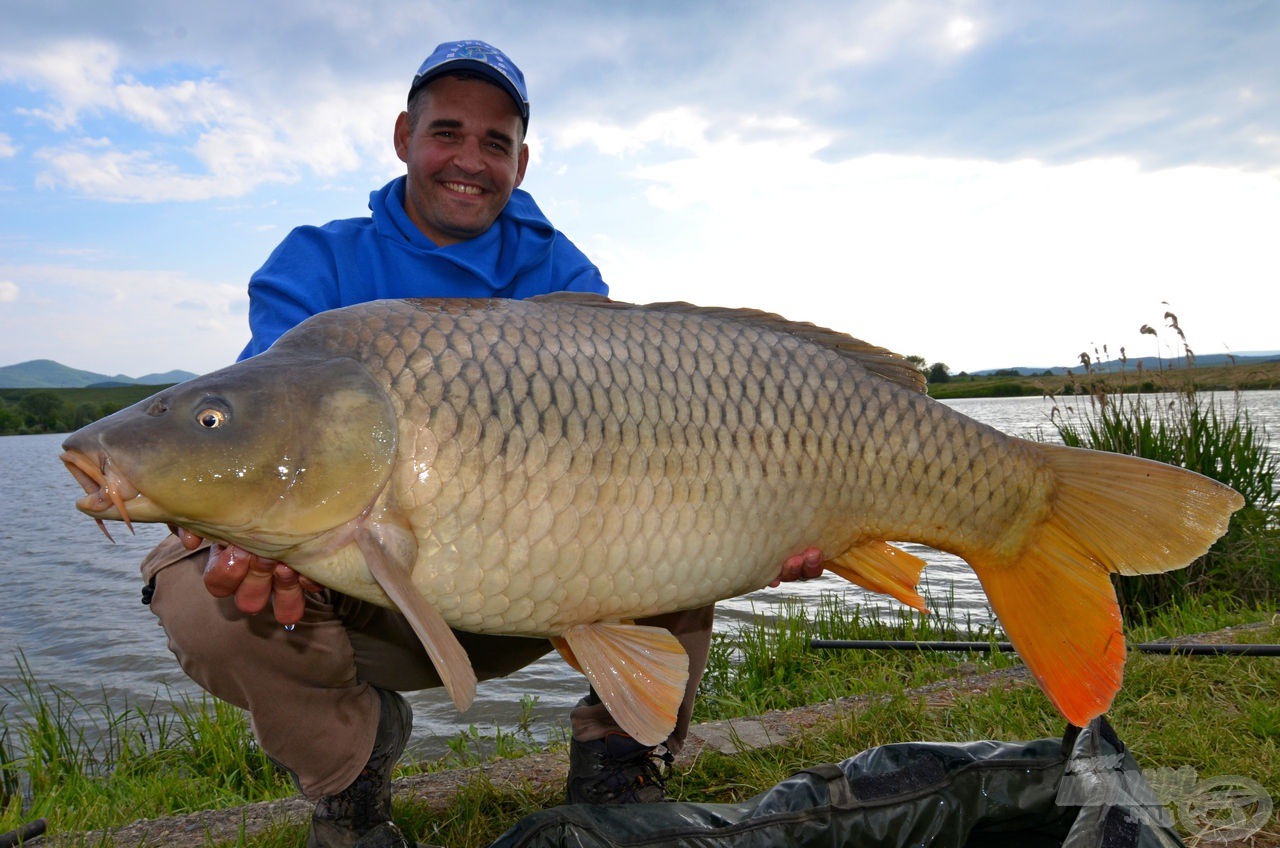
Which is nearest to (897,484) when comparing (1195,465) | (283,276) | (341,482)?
(341,482)

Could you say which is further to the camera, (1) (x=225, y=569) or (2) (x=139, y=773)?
(2) (x=139, y=773)

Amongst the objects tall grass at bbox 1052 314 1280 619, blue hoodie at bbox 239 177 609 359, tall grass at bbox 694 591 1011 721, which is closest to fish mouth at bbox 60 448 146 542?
blue hoodie at bbox 239 177 609 359

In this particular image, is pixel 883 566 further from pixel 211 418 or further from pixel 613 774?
→ pixel 211 418

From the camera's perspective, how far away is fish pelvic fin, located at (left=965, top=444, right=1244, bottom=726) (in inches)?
61.4

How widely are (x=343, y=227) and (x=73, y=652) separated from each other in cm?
392

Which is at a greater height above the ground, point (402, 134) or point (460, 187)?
point (402, 134)

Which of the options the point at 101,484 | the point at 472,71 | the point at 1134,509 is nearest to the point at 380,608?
the point at 101,484

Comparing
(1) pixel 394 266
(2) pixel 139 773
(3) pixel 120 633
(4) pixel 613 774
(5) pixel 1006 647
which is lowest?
(3) pixel 120 633

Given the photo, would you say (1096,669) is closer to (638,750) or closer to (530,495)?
(638,750)

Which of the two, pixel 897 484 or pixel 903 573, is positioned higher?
pixel 897 484

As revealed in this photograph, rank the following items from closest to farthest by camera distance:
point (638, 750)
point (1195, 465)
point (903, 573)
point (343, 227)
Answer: point (903, 573), point (638, 750), point (343, 227), point (1195, 465)

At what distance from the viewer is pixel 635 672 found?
1.47 m

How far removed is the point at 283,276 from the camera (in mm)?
1996

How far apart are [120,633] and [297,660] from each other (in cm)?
429
